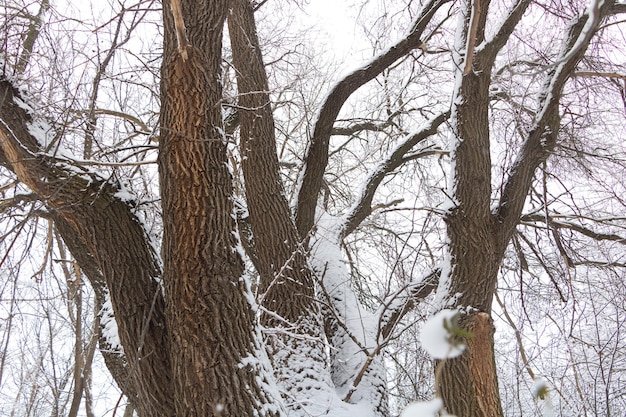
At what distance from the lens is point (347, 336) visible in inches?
147

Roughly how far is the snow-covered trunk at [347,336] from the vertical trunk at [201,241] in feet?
3.59

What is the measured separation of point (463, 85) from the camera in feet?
10.3

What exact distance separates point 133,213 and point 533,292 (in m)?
3.76

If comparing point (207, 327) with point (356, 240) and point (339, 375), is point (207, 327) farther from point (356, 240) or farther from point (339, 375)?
point (356, 240)

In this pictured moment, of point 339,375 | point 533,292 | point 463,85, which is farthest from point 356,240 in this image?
point 463,85

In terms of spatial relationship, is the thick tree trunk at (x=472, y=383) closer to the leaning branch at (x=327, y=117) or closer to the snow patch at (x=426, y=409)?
the leaning branch at (x=327, y=117)

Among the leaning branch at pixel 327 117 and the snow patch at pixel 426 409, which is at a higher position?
the leaning branch at pixel 327 117

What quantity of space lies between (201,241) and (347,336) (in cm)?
201

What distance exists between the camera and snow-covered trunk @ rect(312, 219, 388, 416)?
10.8 feet

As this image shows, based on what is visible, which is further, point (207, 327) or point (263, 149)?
point (263, 149)

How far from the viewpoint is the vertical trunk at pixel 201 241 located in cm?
196

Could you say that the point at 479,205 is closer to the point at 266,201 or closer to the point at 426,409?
the point at 266,201

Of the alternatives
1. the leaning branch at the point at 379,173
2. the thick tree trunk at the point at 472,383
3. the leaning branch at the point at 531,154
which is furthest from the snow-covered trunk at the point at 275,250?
the leaning branch at the point at 531,154

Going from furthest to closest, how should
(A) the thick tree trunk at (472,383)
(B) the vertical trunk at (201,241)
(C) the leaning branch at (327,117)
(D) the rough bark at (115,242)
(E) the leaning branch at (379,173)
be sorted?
(E) the leaning branch at (379,173) → (C) the leaning branch at (327,117) → (A) the thick tree trunk at (472,383) → (D) the rough bark at (115,242) → (B) the vertical trunk at (201,241)
